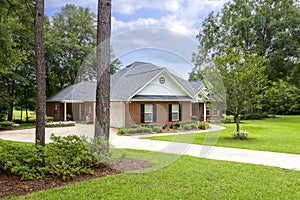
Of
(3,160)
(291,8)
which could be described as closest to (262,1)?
(291,8)

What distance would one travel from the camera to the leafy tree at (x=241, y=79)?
11.2 m

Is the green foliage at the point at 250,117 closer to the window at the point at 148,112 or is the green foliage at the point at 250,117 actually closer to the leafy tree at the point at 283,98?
the leafy tree at the point at 283,98

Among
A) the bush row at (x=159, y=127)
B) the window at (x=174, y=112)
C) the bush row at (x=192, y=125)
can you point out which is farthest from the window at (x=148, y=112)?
the bush row at (x=192, y=125)

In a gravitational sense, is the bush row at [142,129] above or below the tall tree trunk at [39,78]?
below

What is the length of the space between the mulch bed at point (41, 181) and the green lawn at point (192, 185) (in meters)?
0.27

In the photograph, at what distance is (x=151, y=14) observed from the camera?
7.66 metres

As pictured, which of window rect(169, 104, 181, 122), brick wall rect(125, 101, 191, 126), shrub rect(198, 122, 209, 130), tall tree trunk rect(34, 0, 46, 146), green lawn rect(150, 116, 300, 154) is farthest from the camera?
window rect(169, 104, 181, 122)

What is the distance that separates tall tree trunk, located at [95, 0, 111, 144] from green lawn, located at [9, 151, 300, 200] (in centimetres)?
143

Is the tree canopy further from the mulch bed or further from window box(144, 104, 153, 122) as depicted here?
the mulch bed

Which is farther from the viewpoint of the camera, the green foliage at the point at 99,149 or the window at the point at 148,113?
the window at the point at 148,113

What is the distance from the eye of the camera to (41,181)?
15.8 ft

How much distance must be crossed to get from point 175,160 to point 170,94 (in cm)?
1066

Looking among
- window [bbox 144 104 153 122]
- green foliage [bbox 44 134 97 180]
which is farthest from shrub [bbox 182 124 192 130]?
green foliage [bbox 44 134 97 180]

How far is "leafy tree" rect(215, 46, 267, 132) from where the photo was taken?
1122 cm
